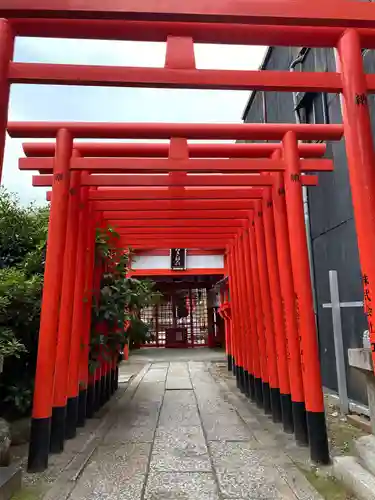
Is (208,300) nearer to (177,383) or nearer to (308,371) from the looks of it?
(177,383)

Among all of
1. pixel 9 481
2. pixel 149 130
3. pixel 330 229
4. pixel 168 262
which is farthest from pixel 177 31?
pixel 168 262

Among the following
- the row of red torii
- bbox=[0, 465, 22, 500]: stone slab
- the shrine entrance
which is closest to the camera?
the row of red torii

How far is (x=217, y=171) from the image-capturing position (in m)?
4.14

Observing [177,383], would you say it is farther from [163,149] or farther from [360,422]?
[163,149]

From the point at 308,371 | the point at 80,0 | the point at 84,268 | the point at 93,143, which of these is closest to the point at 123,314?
the point at 84,268

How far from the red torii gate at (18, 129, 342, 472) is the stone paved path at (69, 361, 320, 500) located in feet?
1.59

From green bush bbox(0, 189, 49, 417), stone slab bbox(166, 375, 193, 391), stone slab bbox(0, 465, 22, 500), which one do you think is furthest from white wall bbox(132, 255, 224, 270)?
stone slab bbox(0, 465, 22, 500)

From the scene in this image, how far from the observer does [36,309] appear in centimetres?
437

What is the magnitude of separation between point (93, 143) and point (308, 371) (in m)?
3.39

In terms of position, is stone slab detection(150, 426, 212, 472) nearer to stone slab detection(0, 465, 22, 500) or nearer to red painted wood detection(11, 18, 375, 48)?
stone slab detection(0, 465, 22, 500)

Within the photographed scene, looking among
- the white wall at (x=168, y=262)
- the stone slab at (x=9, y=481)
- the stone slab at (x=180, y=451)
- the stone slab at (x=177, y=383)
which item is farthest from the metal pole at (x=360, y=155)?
the white wall at (x=168, y=262)

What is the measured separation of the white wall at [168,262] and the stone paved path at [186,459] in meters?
6.24

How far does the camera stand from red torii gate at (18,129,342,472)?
13.0ft

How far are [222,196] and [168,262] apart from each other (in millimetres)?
6833
